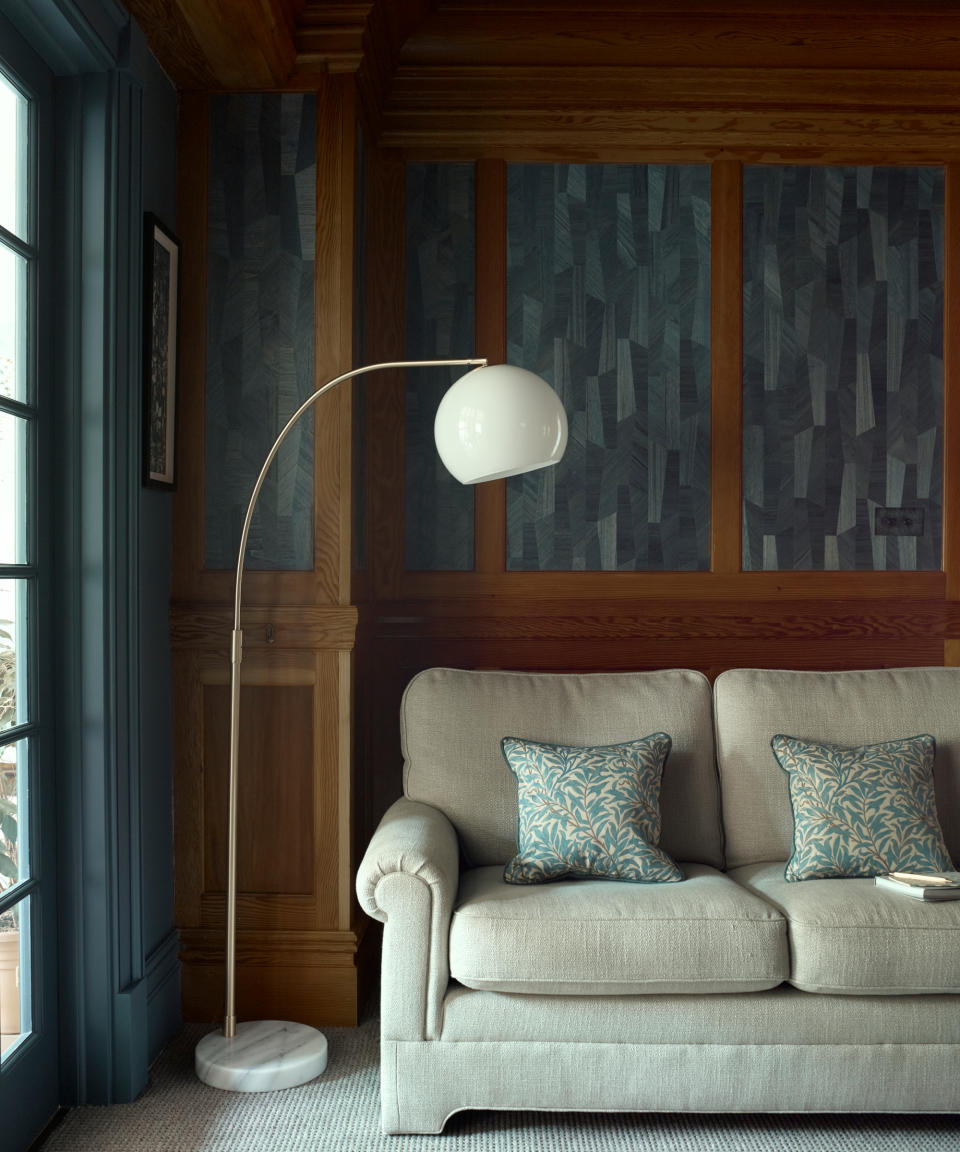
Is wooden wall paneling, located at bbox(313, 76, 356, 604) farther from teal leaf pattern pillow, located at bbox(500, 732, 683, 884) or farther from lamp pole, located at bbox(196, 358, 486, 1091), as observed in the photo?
teal leaf pattern pillow, located at bbox(500, 732, 683, 884)

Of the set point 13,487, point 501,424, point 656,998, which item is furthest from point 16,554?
point 656,998

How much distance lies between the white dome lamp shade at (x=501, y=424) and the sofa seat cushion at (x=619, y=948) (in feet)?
3.27

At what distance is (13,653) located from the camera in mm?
2145

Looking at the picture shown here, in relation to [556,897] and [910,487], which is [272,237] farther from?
[910,487]

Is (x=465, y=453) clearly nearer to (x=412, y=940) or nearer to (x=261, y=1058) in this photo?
(x=412, y=940)

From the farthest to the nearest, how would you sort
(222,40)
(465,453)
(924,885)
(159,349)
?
1. (159,349)
2. (222,40)
3. (465,453)
4. (924,885)

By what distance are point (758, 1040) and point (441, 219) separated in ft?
8.07

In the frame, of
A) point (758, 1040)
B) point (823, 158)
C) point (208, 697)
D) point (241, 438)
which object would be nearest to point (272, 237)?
point (241, 438)

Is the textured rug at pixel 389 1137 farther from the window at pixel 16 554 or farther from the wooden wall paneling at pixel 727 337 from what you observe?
the wooden wall paneling at pixel 727 337

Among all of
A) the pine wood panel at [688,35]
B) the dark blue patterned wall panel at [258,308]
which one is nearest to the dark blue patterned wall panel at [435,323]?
the pine wood panel at [688,35]

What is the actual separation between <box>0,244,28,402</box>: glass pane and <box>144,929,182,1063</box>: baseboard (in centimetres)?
139

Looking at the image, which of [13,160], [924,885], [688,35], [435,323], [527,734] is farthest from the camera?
[435,323]

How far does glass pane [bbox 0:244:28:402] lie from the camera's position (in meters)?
2.11

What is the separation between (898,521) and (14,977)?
274 centimetres
